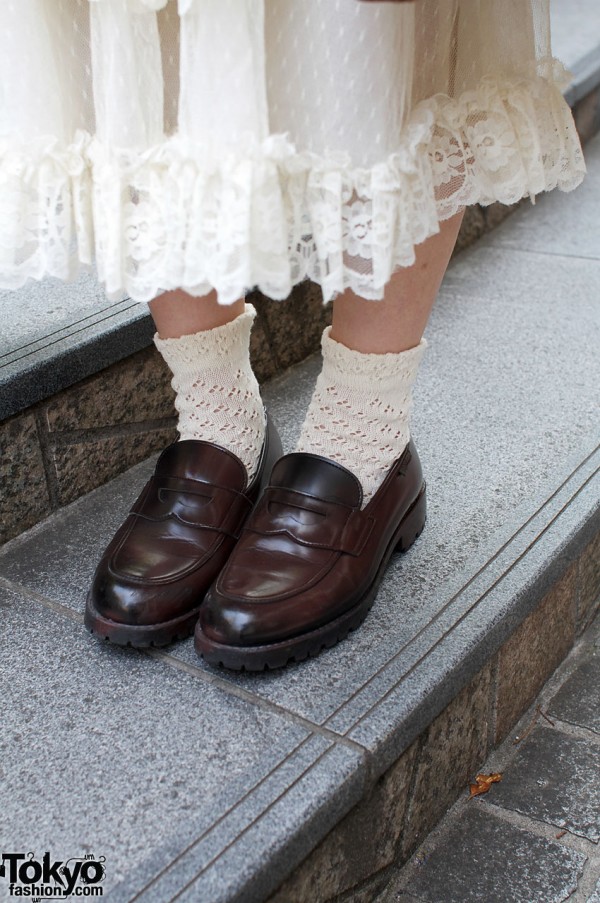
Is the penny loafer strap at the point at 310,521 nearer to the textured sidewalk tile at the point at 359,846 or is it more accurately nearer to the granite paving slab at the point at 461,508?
the granite paving slab at the point at 461,508

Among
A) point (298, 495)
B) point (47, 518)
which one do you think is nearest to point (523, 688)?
point (298, 495)

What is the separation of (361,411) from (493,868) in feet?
1.49

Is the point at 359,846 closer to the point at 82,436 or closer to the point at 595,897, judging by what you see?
the point at 595,897

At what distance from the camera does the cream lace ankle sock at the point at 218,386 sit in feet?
3.05

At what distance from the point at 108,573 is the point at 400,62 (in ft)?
1.70

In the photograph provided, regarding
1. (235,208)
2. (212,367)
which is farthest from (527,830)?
(235,208)

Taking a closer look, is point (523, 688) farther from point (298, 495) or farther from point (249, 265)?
point (249, 265)

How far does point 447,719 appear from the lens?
0.90 metres

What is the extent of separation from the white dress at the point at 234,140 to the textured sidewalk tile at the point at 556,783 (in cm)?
56

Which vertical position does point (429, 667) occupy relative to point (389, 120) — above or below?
below

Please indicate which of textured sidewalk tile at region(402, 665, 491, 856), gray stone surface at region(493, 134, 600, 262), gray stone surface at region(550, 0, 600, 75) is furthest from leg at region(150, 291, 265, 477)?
gray stone surface at region(550, 0, 600, 75)

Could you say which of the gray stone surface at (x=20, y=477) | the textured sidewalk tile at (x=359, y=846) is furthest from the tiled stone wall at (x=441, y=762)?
the gray stone surface at (x=20, y=477)

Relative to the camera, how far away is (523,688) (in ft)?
3.44

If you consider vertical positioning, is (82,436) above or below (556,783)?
above
